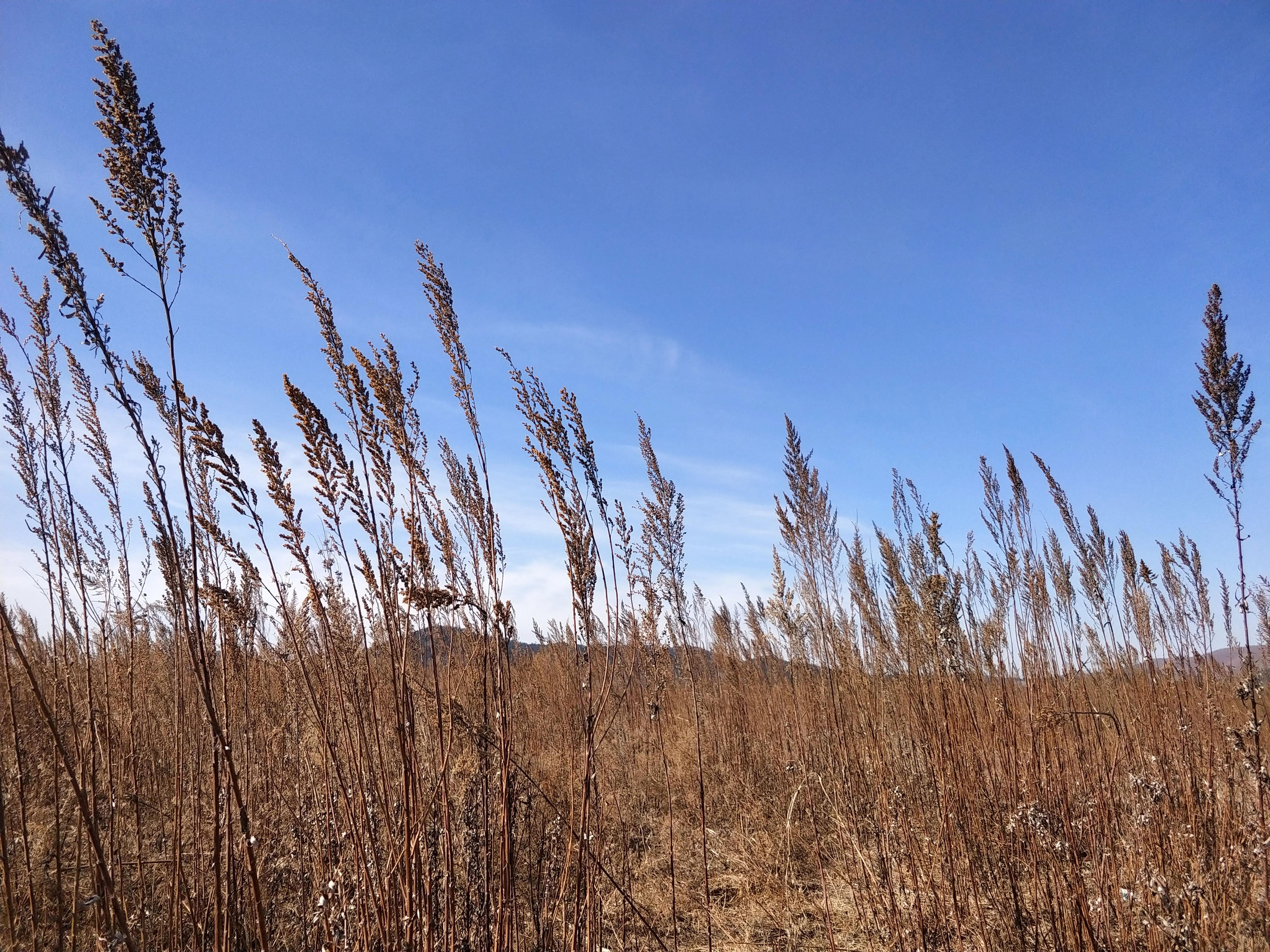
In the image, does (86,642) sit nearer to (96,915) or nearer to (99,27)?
(96,915)

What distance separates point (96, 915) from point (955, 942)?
3.32 m

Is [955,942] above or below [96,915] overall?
below

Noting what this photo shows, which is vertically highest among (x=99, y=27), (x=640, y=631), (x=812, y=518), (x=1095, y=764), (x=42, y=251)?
(x=99, y=27)

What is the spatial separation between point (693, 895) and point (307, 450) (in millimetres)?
4059

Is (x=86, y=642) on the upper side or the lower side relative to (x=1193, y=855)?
upper

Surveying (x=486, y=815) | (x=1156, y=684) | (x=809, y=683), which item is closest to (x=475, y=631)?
(x=486, y=815)

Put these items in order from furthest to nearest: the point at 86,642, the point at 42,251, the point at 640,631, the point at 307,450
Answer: the point at 640,631
the point at 86,642
the point at 307,450
the point at 42,251

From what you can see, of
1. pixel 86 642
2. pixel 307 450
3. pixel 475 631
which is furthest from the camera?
pixel 86 642

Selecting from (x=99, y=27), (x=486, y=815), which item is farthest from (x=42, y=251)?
(x=486, y=815)

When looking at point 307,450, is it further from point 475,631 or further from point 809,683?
point 809,683

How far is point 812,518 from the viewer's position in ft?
13.6

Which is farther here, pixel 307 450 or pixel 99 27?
pixel 307 450

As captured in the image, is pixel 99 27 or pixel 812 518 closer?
pixel 99 27

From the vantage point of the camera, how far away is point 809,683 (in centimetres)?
517
